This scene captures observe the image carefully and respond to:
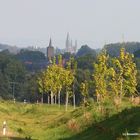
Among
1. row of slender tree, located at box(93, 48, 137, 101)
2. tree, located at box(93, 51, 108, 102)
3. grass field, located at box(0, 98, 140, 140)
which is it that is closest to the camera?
grass field, located at box(0, 98, 140, 140)

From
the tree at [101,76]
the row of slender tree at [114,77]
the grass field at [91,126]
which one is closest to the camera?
the grass field at [91,126]

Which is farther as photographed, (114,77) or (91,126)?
(114,77)

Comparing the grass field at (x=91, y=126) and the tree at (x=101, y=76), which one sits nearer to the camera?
the grass field at (x=91, y=126)

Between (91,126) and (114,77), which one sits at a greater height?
(114,77)

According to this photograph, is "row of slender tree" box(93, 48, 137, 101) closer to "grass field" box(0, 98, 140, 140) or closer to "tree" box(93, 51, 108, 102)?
"tree" box(93, 51, 108, 102)

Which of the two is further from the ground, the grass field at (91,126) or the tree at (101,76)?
the tree at (101,76)

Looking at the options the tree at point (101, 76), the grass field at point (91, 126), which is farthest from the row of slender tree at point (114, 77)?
the grass field at point (91, 126)

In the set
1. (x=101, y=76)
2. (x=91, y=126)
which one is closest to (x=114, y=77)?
(x=101, y=76)

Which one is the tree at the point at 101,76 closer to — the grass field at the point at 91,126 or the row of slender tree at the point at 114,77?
the row of slender tree at the point at 114,77

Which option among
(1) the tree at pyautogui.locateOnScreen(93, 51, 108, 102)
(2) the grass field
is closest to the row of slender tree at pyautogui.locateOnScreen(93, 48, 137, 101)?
(1) the tree at pyautogui.locateOnScreen(93, 51, 108, 102)

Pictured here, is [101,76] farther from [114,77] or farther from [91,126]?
[91,126]

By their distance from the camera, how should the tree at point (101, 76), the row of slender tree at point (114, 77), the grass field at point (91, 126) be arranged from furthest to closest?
1. the tree at point (101, 76)
2. the row of slender tree at point (114, 77)
3. the grass field at point (91, 126)

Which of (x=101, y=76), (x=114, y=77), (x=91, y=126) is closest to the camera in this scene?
(x=91, y=126)

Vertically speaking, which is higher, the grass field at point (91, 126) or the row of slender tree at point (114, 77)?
the row of slender tree at point (114, 77)
